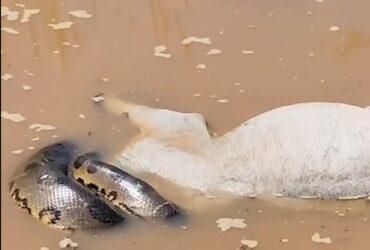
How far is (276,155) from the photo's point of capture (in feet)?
17.1

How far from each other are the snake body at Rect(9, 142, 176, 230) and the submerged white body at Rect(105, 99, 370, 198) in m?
0.22

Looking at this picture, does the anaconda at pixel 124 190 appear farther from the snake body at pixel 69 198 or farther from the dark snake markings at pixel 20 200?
the dark snake markings at pixel 20 200

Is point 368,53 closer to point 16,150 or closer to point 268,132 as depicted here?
point 268,132

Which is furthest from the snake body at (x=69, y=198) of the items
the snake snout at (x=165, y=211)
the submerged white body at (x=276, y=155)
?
the submerged white body at (x=276, y=155)

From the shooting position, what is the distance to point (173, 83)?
6.12m

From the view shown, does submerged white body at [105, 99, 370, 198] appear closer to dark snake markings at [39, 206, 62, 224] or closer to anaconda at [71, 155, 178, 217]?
anaconda at [71, 155, 178, 217]

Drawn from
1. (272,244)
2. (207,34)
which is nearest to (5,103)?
(207,34)

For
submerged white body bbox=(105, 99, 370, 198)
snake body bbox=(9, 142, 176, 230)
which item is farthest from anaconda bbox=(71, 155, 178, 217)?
submerged white body bbox=(105, 99, 370, 198)

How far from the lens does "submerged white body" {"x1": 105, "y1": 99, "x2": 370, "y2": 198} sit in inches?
203

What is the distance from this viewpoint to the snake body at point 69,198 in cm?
491

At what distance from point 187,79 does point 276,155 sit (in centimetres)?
114

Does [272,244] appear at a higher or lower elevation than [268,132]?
lower

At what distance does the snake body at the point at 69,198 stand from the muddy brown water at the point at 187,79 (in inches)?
2.5

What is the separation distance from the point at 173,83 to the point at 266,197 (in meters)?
1.23
